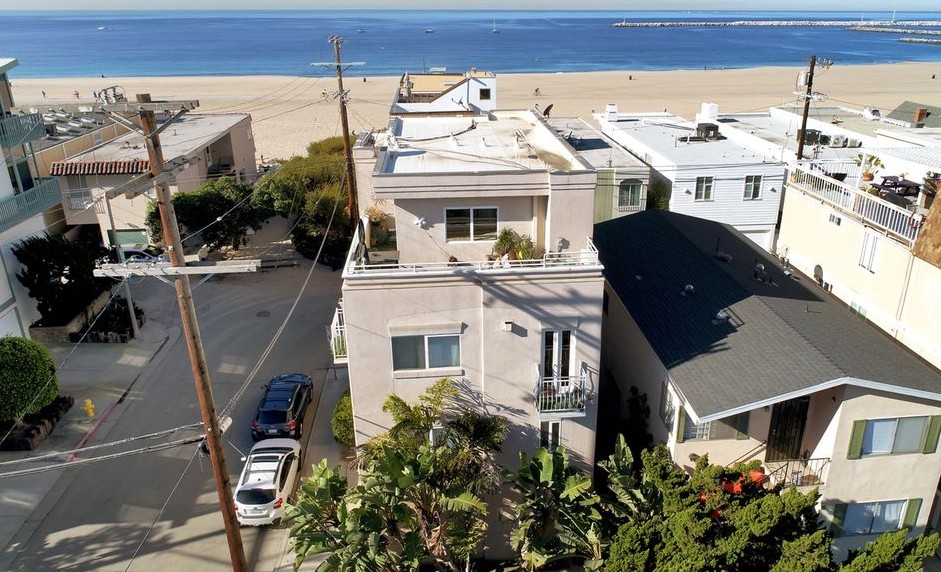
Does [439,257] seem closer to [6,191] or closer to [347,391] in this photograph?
[347,391]

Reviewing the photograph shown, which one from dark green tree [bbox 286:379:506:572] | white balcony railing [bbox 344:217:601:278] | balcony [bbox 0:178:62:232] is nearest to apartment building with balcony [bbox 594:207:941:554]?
white balcony railing [bbox 344:217:601:278]

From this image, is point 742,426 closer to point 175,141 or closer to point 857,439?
point 857,439

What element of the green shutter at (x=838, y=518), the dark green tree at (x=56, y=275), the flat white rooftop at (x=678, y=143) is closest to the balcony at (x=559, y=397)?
the green shutter at (x=838, y=518)

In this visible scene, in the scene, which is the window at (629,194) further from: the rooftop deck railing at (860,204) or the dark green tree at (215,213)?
the dark green tree at (215,213)

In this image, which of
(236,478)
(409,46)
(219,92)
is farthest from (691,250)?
(409,46)

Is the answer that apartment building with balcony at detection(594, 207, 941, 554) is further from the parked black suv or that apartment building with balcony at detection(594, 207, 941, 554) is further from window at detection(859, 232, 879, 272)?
the parked black suv
